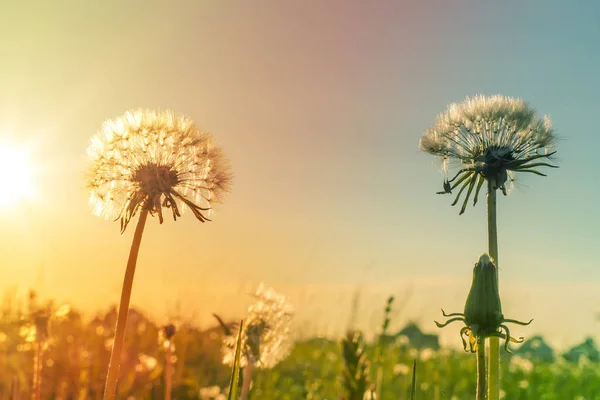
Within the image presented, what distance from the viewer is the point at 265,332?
4305 millimetres

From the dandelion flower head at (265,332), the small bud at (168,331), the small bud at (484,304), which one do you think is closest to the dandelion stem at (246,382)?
the dandelion flower head at (265,332)

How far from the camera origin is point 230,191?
3.80m

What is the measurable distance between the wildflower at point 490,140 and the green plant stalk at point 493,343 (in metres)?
0.28

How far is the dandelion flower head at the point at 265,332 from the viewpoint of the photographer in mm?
4043

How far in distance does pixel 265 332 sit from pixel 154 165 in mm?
1477

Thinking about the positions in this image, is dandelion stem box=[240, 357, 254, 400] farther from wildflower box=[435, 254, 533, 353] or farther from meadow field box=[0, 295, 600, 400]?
wildflower box=[435, 254, 533, 353]

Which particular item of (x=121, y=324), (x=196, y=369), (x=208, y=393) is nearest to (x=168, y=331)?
(x=121, y=324)

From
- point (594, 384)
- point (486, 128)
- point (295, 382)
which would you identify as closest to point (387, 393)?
point (295, 382)

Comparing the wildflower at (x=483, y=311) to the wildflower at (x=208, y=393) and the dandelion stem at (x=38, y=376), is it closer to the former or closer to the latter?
the dandelion stem at (x=38, y=376)

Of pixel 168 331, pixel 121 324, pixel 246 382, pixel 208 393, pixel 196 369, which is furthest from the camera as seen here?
pixel 196 369

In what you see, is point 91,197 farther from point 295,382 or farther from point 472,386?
point 472,386

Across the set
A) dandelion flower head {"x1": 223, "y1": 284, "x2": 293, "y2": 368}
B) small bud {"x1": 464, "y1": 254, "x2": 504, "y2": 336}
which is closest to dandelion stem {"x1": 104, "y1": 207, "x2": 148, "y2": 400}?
dandelion flower head {"x1": 223, "y1": 284, "x2": 293, "y2": 368}

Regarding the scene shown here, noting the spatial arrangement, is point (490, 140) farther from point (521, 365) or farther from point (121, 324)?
point (521, 365)

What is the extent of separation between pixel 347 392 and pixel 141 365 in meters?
6.17
